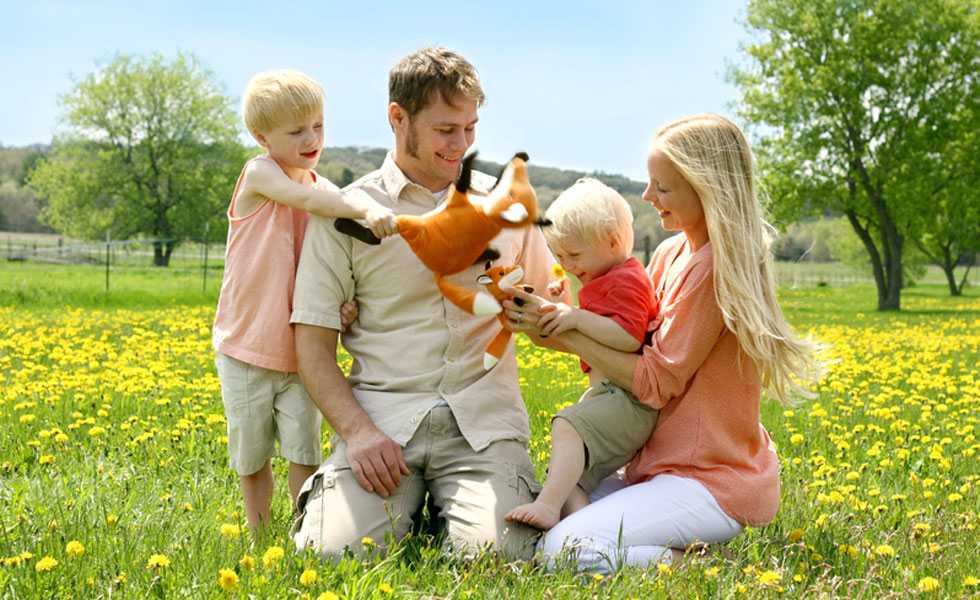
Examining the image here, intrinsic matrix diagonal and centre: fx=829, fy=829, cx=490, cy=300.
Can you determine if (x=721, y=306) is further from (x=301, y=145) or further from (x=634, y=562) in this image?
(x=301, y=145)

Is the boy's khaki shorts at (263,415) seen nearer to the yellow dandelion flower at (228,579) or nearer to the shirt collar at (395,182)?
the shirt collar at (395,182)

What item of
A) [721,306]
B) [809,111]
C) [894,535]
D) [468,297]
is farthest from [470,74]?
[809,111]

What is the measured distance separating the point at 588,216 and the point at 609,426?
0.78 meters

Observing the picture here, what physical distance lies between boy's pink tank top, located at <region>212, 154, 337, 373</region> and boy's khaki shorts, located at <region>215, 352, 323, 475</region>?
8 cm

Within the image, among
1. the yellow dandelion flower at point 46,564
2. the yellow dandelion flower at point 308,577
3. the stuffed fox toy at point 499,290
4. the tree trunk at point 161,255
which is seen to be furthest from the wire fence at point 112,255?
the yellow dandelion flower at point 308,577

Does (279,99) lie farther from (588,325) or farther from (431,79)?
(588,325)

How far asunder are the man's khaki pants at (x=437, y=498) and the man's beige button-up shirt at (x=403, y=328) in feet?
0.25

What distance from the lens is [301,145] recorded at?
3.27 metres

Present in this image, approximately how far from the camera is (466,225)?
9.99 feet

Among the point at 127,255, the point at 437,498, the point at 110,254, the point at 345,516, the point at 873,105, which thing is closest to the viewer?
the point at 345,516

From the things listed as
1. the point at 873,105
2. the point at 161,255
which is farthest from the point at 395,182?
the point at 161,255

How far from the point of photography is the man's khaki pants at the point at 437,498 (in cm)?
297

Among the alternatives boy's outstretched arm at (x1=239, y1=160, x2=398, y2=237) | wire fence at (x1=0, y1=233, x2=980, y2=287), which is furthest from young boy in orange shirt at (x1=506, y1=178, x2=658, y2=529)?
wire fence at (x1=0, y1=233, x2=980, y2=287)

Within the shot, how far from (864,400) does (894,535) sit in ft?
10.9
